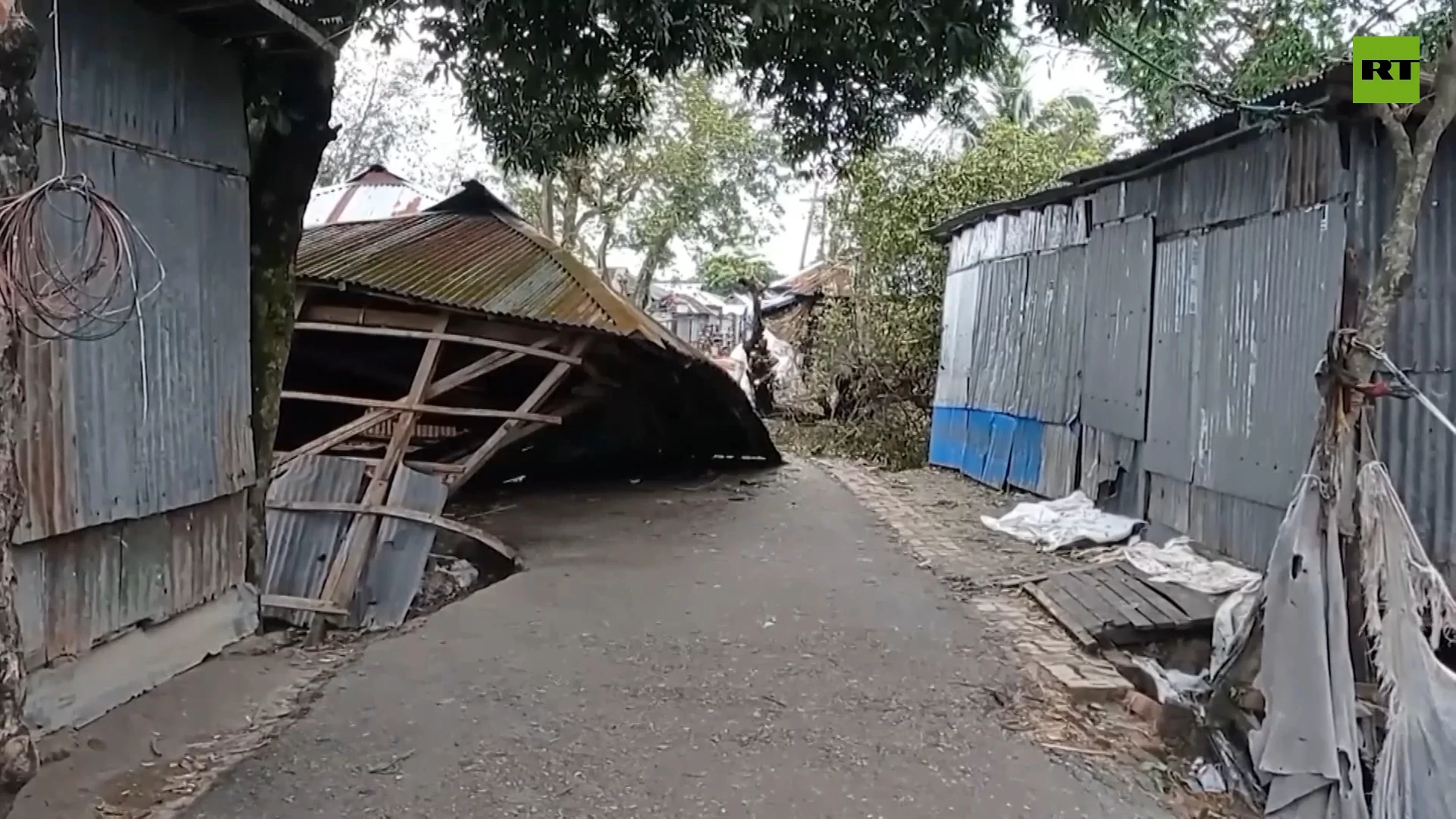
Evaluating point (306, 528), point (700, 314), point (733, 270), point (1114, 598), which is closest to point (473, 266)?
point (306, 528)

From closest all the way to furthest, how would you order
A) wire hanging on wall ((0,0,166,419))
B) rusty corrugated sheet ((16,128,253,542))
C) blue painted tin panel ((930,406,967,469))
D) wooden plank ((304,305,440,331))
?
wire hanging on wall ((0,0,166,419)) < rusty corrugated sheet ((16,128,253,542)) < wooden plank ((304,305,440,331)) < blue painted tin panel ((930,406,967,469))

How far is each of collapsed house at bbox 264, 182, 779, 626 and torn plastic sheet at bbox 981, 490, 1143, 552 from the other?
13.5 ft

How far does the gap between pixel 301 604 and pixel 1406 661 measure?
636 cm

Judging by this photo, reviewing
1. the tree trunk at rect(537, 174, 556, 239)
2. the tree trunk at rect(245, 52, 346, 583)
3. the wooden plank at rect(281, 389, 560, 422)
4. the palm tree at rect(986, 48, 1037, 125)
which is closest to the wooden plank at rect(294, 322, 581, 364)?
the wooden plank at rect(281, 389, 560, 422)

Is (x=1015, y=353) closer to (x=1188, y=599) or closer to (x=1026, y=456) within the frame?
(x=1026, y=456)

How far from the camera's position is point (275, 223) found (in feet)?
22.4

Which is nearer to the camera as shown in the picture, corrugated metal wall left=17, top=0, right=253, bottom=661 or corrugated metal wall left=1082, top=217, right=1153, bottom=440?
corrugated metal wall left=17, top=0, right=253, bottom=661

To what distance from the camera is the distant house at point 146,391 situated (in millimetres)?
4781

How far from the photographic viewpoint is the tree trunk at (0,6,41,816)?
9.04 ft

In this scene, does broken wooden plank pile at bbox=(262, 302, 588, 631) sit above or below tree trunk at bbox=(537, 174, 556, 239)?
below

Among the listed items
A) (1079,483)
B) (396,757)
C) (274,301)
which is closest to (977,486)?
(1079,483)

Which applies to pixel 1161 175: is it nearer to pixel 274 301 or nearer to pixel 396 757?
pixel 274 301

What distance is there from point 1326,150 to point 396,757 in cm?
604

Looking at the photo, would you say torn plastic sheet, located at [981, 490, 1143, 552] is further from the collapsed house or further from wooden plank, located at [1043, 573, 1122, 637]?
the collapsed house
